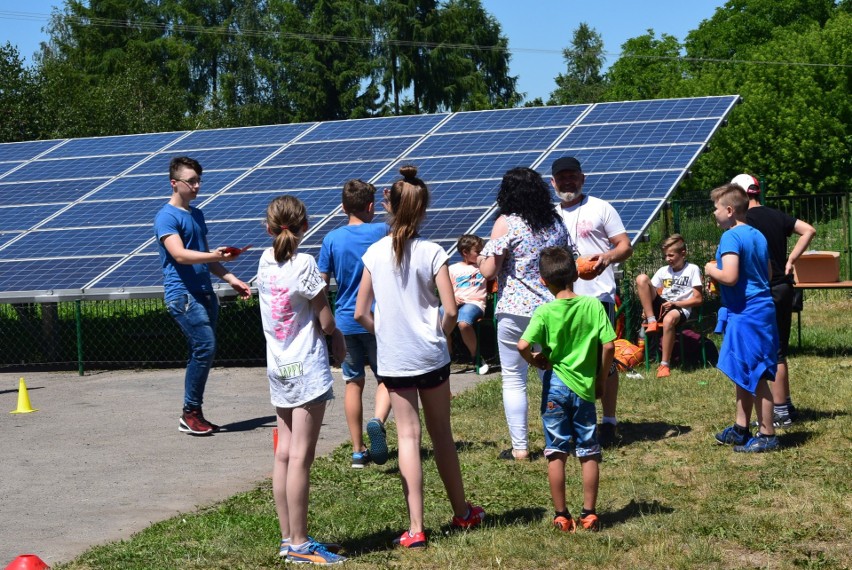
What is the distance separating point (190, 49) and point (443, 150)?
135ft

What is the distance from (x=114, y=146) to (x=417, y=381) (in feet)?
49.8

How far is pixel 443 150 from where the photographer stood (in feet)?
54.0

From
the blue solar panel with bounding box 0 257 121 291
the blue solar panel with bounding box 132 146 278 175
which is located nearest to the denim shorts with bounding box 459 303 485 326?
the blue solar panel with bounding box 0 257 121 291

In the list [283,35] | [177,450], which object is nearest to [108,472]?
[177,450]

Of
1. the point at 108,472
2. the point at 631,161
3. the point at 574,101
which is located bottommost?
the point at 108,472

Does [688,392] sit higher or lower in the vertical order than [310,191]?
lower

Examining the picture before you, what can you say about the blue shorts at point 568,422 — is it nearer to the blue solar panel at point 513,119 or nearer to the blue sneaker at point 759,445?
the blue sneaker at point 759,445

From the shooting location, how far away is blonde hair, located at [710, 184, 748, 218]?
7.68 metres

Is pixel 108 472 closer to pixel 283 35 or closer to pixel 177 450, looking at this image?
pixel 177 450

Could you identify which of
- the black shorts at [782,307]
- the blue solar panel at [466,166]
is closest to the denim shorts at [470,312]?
the black shorts at [782,307]

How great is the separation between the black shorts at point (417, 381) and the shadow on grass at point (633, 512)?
1169mm

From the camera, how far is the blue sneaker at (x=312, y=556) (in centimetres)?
555

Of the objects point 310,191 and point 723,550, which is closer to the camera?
point 723,550

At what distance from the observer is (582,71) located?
7538cm
